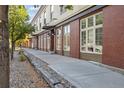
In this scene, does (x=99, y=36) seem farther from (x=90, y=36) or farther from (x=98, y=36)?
(x=90, y=36)

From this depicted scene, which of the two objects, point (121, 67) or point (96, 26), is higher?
point (96, 26)

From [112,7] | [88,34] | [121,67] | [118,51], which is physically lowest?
[121,67]

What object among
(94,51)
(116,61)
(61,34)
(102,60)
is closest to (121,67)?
(116,61)

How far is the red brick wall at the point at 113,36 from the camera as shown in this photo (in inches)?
422

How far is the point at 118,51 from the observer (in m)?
10.9

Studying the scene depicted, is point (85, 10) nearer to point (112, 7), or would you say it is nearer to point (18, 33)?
point (112, 7)

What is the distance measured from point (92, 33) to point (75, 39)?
3592 mm

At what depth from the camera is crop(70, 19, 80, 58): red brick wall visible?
17.7m

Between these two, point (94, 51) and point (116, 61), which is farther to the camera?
point (94, 51)

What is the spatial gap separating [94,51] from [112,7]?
3.72 metres

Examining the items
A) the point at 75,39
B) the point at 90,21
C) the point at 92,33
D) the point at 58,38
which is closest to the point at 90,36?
the point at 92,33

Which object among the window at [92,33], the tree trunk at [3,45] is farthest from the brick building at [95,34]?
the tree trunk at [3,45]

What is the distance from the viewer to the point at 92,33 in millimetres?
14906

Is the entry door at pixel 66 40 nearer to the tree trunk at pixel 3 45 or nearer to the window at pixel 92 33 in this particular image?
the window at pixel 92 33
